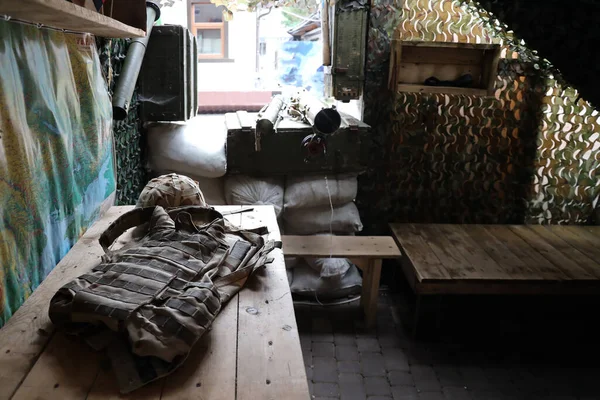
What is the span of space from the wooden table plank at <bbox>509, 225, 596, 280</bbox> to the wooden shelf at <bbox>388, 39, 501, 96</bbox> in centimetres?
123

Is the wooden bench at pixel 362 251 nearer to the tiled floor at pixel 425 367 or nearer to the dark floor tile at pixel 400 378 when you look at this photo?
the tiled floor at pixel 425 367

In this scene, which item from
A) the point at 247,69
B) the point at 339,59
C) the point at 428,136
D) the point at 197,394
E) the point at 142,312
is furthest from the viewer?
the point at 247,69

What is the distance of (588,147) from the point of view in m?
4.20

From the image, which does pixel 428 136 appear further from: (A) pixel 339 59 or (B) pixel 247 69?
(B) pixel 247 69

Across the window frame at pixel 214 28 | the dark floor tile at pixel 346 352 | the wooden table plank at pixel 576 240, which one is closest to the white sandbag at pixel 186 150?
the dark floor tile at pixel 346 352

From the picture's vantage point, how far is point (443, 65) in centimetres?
394

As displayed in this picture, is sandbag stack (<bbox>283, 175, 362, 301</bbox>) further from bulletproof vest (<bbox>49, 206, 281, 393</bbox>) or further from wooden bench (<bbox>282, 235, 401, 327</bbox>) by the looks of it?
bulletproof vest (<bbox>49, 206, 281, 393</bbox>)

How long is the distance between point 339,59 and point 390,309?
81.8 inches

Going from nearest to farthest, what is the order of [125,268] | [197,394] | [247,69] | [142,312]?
1. [197,394]
2. [142,312]
3. [125,268]
4. [247,69]

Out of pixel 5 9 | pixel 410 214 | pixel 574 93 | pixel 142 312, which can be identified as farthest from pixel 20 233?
pixel 574 93

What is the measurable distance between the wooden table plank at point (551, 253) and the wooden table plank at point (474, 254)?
0.46m

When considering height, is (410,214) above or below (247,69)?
below

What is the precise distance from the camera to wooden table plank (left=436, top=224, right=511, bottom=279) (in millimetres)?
3385

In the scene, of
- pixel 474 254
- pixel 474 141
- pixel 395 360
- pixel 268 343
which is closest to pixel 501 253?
pixel 474 254
